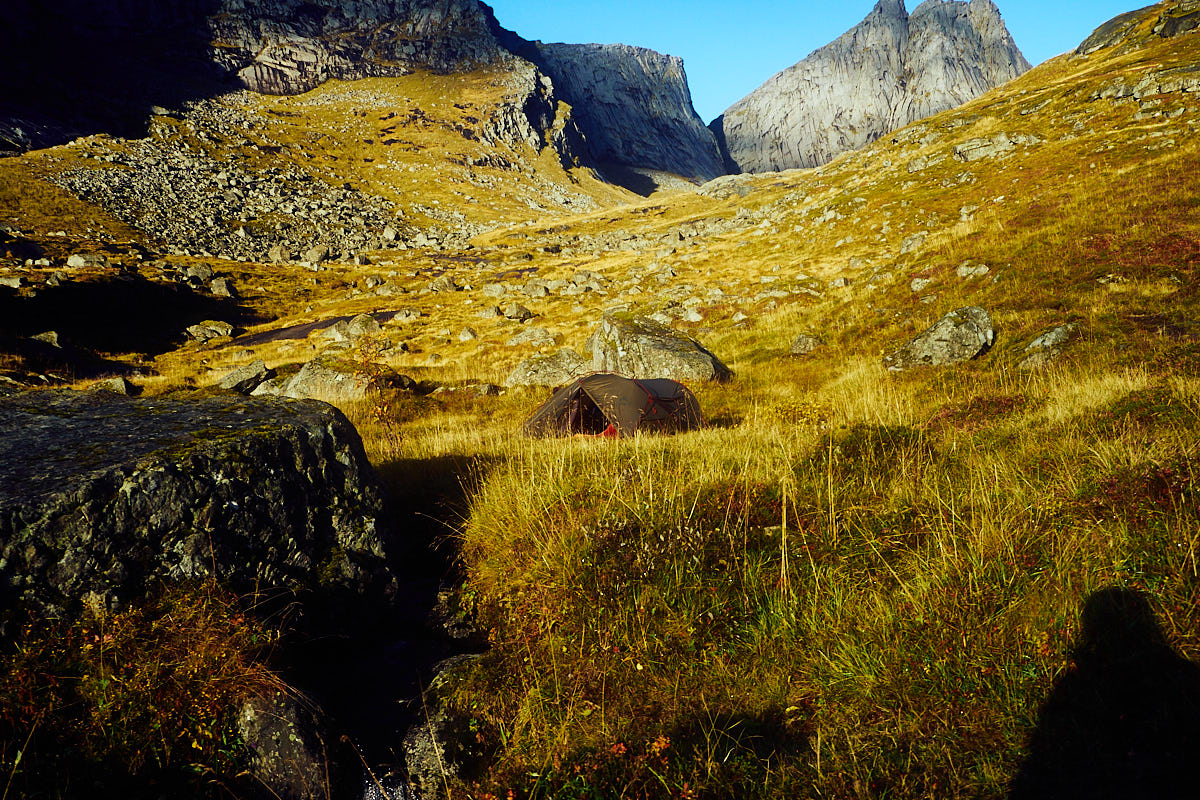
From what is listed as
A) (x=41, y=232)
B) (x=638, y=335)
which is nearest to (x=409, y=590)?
(x=638, y=335)

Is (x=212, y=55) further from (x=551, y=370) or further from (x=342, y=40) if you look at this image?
(x=551, y=370)

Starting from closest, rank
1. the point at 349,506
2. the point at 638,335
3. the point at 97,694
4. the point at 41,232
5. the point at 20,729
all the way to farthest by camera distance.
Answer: the point at 20,729 < the point at 97,694 < the point at 349,506 < the point at 638,335 < the point at 41,232

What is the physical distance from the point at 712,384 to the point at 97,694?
15.4 metres

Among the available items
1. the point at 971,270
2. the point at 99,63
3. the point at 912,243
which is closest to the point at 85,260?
the point at 971,270

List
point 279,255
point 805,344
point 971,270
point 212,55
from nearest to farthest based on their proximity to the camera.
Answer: point 805,344 → point 971,270 → point 279,255 → point 212,55

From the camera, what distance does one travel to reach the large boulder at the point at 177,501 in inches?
127

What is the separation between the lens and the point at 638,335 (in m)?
19.0

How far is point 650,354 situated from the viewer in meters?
18.2

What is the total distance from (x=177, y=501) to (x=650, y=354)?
50.7 feet

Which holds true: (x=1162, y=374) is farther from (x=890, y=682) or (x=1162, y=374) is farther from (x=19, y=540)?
(x=19, y=540)

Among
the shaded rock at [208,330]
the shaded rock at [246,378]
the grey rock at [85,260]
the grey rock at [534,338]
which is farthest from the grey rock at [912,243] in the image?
the grey rock at [85,260]

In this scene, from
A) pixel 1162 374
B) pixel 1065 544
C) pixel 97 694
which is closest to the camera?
pixel 97 694

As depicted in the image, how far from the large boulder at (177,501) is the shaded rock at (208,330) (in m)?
42.2

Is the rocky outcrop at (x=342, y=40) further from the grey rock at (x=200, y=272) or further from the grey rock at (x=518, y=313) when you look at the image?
the grey rock at (x=518, y=313)
